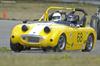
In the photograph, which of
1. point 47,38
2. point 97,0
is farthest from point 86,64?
point 97,0

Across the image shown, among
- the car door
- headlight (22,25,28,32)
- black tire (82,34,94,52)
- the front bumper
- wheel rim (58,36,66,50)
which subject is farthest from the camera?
black tire (82,34,94,52)

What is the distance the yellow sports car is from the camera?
16.8 meters

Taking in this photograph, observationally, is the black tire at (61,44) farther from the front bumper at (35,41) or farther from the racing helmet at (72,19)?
the racing helmet at (72,19)

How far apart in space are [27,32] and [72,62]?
15.9 feet

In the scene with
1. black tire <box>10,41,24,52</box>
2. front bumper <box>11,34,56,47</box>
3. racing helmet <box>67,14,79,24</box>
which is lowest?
black tire <box>10,41,24,52</box>

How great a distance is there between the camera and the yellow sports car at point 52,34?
1675cm

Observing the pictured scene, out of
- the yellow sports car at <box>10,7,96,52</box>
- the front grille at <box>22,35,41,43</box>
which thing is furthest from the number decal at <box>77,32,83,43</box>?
the front grille at <box>22,35,41,43</box>

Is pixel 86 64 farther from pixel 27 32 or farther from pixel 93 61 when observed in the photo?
pixel 27 32

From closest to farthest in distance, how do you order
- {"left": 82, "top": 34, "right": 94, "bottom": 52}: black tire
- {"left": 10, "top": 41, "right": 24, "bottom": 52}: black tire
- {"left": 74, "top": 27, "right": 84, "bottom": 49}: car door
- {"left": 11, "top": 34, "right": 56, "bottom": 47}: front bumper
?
{"left": 11, "top": 34, "right": 56, "bottom": 47}: front bumper
{"left": 10, "top": 41, "right": 24, "bottom": 52}: black tire
{"left": 74, "top": 27, "right": 84, "bottom": 49}: car door
{"left": 82, "top": 34, "right": 94, "bottom": 52}: black tire

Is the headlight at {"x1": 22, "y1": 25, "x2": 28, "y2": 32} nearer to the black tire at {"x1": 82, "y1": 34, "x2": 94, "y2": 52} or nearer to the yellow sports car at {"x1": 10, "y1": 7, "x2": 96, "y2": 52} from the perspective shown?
the yellow sports car at {"x1": 10, "y1": 7, "x2": 96, "y2": 52}

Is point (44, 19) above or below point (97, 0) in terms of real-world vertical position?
above

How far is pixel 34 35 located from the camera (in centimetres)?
1670

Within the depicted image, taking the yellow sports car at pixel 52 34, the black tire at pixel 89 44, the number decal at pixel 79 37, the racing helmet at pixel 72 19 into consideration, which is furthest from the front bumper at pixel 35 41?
the black tire at pixel 89 44

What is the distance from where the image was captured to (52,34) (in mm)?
16781
